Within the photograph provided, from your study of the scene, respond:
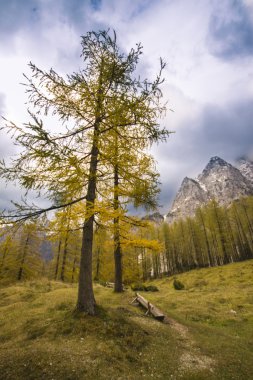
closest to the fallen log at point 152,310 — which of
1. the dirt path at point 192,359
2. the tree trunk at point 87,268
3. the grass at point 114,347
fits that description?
the grass at point 114,347

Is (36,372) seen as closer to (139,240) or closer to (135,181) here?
(135,181)

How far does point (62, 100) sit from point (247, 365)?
413 inches

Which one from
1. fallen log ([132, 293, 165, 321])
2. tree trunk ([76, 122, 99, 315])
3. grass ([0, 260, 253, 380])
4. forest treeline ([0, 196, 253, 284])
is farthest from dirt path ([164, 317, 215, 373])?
forest treeline ([0, 196, 253, 284])

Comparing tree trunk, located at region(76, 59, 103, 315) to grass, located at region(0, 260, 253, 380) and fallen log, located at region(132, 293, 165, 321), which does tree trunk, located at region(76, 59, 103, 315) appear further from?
fallen log, located at region(132, 293, 165, 321)

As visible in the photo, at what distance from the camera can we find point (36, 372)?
4.37m

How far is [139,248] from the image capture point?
2869 cm

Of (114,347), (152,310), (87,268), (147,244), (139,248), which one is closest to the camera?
(114,347)

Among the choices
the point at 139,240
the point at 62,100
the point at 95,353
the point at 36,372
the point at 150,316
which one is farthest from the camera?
the point at 139,240

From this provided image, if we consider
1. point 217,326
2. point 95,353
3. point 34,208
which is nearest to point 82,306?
point 95,353

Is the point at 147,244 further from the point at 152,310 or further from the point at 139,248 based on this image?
the point at 139,248

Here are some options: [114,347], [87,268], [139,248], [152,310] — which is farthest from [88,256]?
[139,248]

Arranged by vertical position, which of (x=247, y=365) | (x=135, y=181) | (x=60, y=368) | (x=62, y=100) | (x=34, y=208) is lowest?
(x=247, y=365)

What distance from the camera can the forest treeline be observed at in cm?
1047

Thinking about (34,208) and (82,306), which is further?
(82,306)
